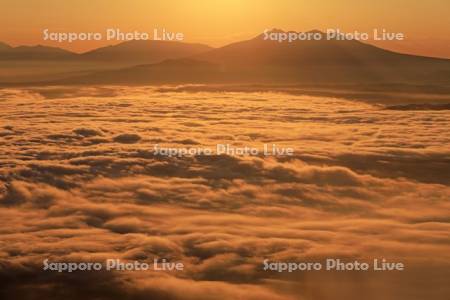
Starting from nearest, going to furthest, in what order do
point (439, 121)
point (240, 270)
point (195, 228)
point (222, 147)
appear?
point (240, 270)
point (195, 228)
point (222, 147)
point (439, 121)

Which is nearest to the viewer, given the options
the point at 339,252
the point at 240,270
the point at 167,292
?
the point at 167,292

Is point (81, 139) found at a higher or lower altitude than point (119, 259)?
higher

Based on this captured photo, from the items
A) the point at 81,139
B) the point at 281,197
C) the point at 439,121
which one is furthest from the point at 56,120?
the point at 439,121

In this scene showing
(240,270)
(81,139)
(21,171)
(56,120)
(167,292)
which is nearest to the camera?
(167,292)

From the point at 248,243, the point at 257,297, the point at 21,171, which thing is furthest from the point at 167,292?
the point at 21,171

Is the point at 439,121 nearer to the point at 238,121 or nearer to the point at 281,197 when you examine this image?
the point at 238,121

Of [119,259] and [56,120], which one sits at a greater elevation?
[56,120]

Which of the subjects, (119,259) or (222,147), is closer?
(119,259)

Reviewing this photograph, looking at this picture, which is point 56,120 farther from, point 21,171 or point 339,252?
point 339,252

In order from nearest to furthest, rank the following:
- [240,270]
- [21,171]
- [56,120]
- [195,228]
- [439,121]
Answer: [240,270], [195,228], [21,171], [56,120], [439,121]
